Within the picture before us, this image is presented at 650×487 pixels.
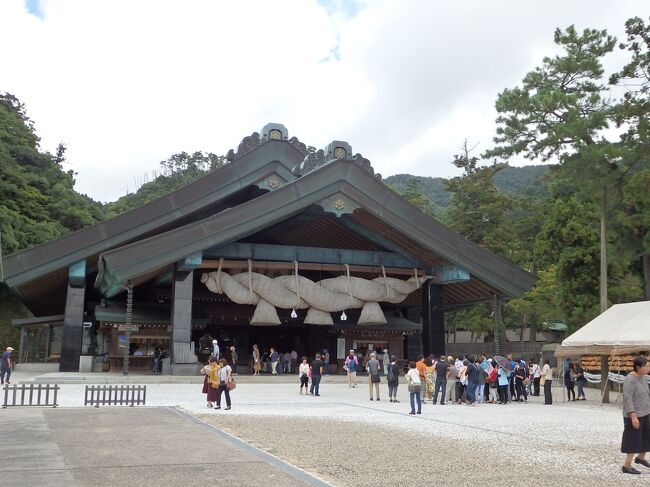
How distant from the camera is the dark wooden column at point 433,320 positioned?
2984 cm

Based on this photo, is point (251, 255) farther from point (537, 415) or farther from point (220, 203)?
point (537, 415)

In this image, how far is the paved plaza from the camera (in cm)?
774

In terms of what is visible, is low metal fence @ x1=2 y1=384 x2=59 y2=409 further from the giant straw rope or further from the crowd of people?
the giant straw rope

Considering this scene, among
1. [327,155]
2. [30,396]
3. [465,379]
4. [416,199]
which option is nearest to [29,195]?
[327,155]

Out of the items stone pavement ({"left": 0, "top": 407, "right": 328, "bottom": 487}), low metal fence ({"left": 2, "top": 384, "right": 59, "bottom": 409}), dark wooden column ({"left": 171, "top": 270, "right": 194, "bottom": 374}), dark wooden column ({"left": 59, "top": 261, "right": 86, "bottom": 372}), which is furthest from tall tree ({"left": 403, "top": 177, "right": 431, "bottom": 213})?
stone pavement ({"left": 0, "top": 407, "right": 328, "bottom": 487})

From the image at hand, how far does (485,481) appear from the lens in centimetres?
759

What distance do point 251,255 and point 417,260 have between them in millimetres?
8512

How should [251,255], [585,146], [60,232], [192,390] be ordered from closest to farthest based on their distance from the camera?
[192,390] → [251,255] → [585,146] → [60,232]

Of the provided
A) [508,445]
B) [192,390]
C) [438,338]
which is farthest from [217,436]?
[438,338]

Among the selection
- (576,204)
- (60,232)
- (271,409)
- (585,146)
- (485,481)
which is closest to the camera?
→ (485,481)

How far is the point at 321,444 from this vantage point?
33.9 feet

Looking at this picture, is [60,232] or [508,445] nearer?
[508,445]

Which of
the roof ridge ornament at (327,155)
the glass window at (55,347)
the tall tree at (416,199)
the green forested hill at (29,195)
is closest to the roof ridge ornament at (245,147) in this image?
the roof ridge ornament at (327,155)

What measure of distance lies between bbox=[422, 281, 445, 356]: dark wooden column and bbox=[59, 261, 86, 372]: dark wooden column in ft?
54.4
